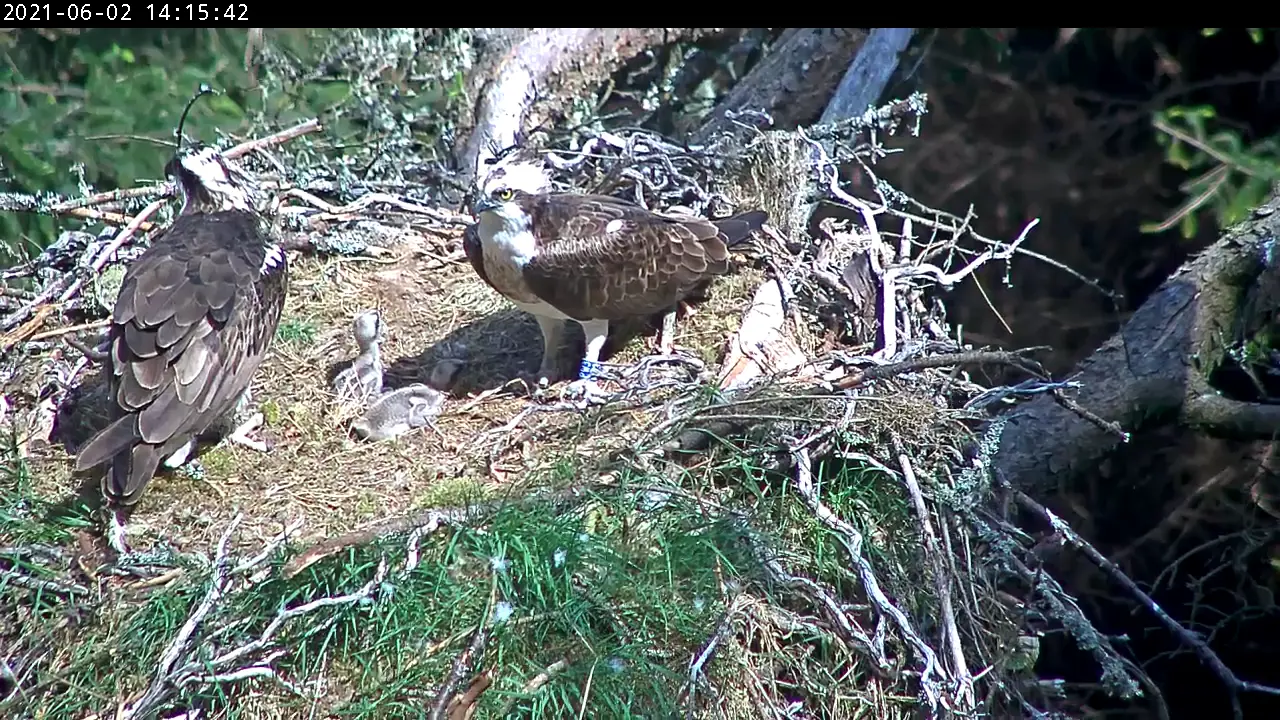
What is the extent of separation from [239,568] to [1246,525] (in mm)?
4149

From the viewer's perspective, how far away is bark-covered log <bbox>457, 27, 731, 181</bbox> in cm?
721

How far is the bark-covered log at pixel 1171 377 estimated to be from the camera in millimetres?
4812

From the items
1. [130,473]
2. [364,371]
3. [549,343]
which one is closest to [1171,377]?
[549,343]

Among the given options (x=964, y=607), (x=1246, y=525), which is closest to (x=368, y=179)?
(x=964, y=607)

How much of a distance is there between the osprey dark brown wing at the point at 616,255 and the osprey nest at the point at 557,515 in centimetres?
27

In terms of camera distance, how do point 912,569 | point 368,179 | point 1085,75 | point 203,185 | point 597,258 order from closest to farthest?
point 912,569
point 597,258
point 203,185
point 1085,75
point 368,179

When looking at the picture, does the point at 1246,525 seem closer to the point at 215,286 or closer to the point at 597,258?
the point at 597,258

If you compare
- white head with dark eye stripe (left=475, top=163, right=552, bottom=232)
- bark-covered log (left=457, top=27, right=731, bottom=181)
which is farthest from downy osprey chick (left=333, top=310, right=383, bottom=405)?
bark-covered log (left=457, top=27, right=731, bottom=181)

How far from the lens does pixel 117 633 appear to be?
160 inches

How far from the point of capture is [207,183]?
5.84 m

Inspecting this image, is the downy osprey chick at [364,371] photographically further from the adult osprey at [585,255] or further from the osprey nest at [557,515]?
the adult osprey at [585,255]

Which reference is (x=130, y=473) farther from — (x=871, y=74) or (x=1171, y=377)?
(x=871, y=74)

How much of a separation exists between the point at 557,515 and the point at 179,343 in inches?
67.4
